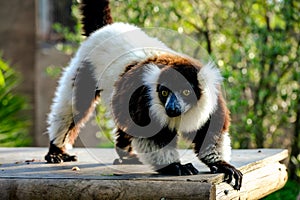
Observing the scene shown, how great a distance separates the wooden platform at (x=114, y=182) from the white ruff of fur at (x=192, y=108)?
30cm

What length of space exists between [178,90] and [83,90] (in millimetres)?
1124

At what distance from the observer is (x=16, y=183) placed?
3.77m

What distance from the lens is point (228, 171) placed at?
383 cm

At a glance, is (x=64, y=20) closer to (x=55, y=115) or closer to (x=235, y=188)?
(x=55, y=115)

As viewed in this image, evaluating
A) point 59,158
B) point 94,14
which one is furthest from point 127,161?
point 94,14

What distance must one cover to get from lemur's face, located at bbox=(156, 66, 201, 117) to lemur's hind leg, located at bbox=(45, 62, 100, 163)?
0.97 m

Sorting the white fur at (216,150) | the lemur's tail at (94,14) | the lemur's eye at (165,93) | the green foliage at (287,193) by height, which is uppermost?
the lemur's tail at (94,14)

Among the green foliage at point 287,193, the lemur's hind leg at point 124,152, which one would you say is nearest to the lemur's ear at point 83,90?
the lemur's hind leg at point 124,152

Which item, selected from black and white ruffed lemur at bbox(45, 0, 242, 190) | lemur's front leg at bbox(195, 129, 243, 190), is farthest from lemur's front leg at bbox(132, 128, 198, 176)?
lemur's front leg at bbox(195, 129, 243, 190)

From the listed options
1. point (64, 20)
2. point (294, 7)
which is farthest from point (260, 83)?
point (64, 20)

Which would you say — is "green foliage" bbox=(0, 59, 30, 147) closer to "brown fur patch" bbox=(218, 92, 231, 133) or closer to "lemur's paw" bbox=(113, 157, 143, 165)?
"lemur's paw" bbox=(113, 157, 143, 165)

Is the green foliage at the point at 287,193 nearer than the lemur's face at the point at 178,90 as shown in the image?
No

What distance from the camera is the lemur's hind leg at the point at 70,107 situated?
179 inches

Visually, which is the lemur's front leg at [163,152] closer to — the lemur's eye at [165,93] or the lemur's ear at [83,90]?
the lemur's eye at [165,93]
